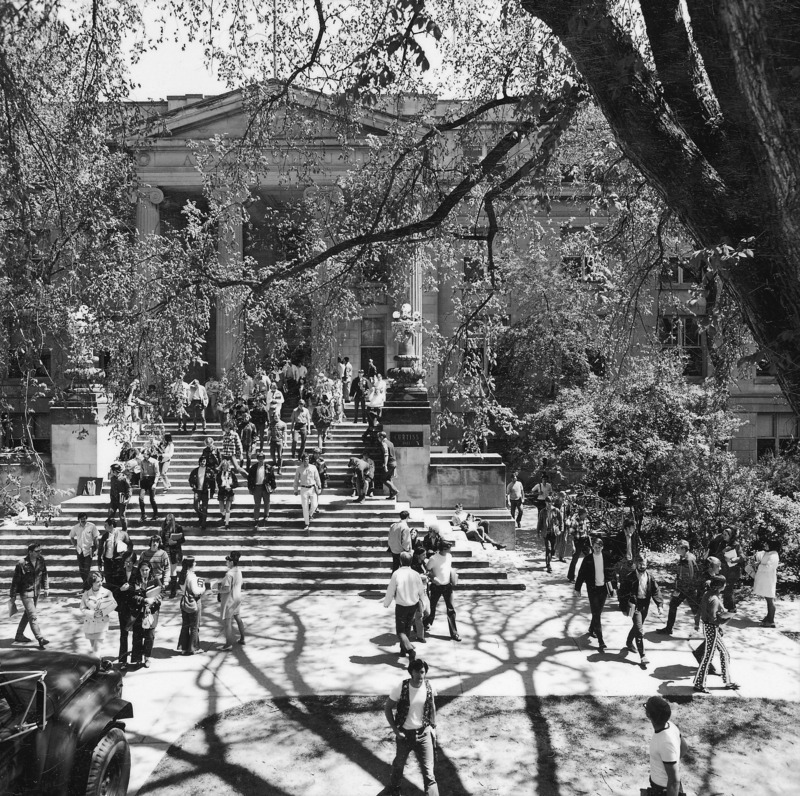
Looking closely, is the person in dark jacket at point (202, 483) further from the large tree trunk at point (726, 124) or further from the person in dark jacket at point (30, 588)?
the large tree trunk at point (726, 124)

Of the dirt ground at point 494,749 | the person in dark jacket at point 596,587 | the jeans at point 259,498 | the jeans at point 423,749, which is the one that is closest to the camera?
the jeans at point 423,749

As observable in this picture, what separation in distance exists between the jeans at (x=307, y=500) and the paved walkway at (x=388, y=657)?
271 cm

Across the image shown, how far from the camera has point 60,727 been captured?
229 inches

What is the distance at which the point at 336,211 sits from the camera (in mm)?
13828

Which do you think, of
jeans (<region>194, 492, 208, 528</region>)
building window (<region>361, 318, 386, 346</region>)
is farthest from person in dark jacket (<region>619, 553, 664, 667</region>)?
building window (<region>361, 318, 386, 346</region>)

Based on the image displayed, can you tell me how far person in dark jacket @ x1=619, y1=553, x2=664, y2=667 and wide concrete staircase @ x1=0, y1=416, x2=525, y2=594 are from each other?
12.8 feet

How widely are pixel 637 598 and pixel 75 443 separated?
16.9m

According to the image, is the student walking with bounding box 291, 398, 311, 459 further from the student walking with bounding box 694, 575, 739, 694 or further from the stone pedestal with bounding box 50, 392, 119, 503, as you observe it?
the student walking with bounding box 694, 575, 739, 694

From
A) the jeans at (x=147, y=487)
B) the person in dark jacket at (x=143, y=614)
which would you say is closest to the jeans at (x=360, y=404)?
the jeans at (x=147, y=487)

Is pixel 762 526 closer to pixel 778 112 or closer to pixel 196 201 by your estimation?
pixel 778 112

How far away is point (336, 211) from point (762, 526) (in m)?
11.0

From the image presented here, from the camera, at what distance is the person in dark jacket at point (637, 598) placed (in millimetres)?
11164

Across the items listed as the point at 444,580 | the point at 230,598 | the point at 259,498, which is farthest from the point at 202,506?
the point at 444,580

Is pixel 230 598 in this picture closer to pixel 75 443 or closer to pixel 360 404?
pixel 75 443
